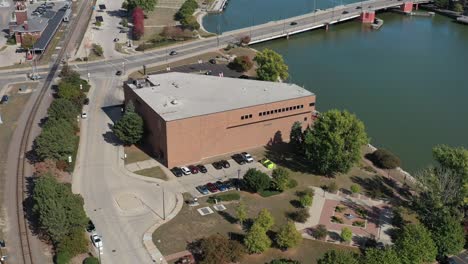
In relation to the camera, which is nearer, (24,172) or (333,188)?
(333,188)

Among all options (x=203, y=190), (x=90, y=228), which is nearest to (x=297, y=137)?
(x=203, y=190)

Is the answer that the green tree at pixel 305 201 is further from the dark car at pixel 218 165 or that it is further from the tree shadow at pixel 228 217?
the dark car at pixel 218 165

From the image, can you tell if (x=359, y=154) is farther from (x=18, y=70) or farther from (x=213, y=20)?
(x=213, y=20)

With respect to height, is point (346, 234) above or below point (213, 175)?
below

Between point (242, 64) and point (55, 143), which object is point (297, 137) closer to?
point (55, 143)

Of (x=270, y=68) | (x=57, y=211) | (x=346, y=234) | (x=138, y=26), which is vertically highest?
(x=138, y=26)

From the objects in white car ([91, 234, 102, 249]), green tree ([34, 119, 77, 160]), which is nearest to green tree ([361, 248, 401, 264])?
white car ([91, 234, 102, 249])

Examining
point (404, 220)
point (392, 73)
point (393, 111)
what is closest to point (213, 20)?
point (392, 73)
